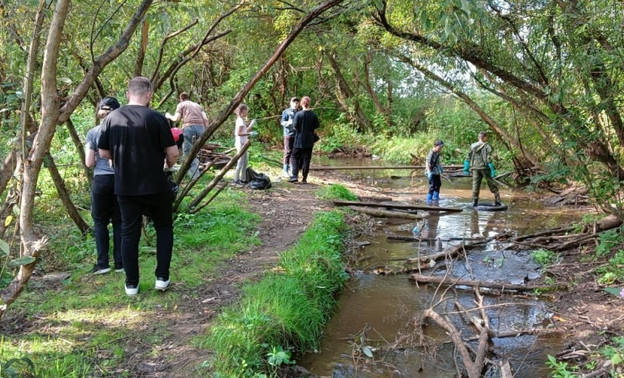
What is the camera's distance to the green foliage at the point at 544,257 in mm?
7297

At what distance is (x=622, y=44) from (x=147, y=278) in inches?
242

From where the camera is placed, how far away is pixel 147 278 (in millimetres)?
5211

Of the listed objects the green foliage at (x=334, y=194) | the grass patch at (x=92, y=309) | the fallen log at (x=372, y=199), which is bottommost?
the grass patch at (x=92, y=309)

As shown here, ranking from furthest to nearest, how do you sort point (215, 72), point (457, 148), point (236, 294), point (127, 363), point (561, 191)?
point (215, 72)
point (457, 148)
point (561, 191)
point (236, 294)
point (127, 363)

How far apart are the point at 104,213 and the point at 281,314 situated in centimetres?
220

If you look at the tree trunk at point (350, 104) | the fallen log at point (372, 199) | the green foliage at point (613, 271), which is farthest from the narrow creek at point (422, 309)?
the tree trunk at point (350, 104)

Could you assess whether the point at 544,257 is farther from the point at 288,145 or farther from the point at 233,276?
the point at 288,145

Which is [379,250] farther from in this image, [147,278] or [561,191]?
[561,191]

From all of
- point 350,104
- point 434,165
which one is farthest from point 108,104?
point 350,104

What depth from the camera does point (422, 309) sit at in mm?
5738

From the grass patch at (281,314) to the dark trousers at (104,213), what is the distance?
152cm

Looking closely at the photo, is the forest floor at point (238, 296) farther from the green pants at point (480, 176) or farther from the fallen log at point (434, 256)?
the green pants at point (480, 176)

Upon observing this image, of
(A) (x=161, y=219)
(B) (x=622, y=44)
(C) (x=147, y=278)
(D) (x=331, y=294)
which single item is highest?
(B) (x=622, y=44)

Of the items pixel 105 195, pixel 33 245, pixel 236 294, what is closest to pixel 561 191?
pixel 236 294
